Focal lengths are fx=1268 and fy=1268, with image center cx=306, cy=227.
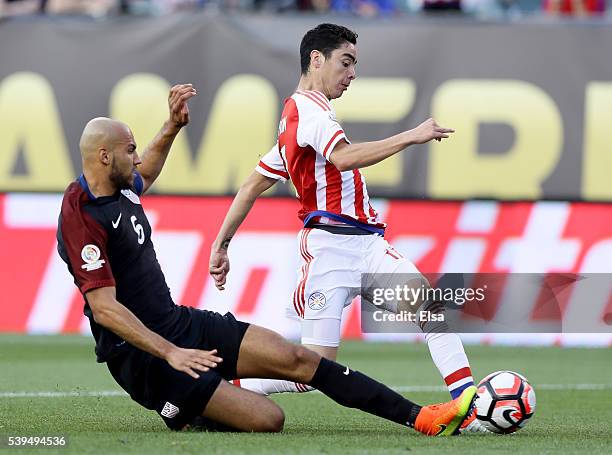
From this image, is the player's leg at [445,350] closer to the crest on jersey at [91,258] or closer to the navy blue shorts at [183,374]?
the navy blue shorts at [183,374]

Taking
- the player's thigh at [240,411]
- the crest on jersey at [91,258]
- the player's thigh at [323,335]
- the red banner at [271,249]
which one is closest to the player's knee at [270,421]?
the player's thigh at [240,411]

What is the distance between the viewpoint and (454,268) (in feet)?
42.0

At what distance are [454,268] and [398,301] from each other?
603 cm

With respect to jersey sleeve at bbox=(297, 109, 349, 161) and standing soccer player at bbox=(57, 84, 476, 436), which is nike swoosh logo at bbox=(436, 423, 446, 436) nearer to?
standing soccer player at bbox=(57, 84, 476, 436)

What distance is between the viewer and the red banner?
42.0 ft

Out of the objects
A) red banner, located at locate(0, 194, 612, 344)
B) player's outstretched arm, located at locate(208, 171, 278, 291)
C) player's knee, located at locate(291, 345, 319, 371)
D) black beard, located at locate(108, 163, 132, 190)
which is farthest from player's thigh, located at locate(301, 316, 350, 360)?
red banner, located at locate(0, 194, 612, 344)

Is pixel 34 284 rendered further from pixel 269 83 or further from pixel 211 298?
pixel 269 83

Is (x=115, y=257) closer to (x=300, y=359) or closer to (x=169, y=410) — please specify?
(x=169, y=410)

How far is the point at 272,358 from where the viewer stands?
21.2 ft

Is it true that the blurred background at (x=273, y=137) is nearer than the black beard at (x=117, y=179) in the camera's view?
No

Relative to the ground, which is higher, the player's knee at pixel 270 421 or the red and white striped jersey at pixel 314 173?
the red and white striped jersey at pixel 314 173

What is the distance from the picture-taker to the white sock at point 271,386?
7.00 metres

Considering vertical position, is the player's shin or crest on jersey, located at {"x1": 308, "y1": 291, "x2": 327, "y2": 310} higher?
crest on jersey, located at {"x1": 308, "y1": 291, "x2": 327, "y2": 310}

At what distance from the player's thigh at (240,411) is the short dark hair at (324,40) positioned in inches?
75.5
